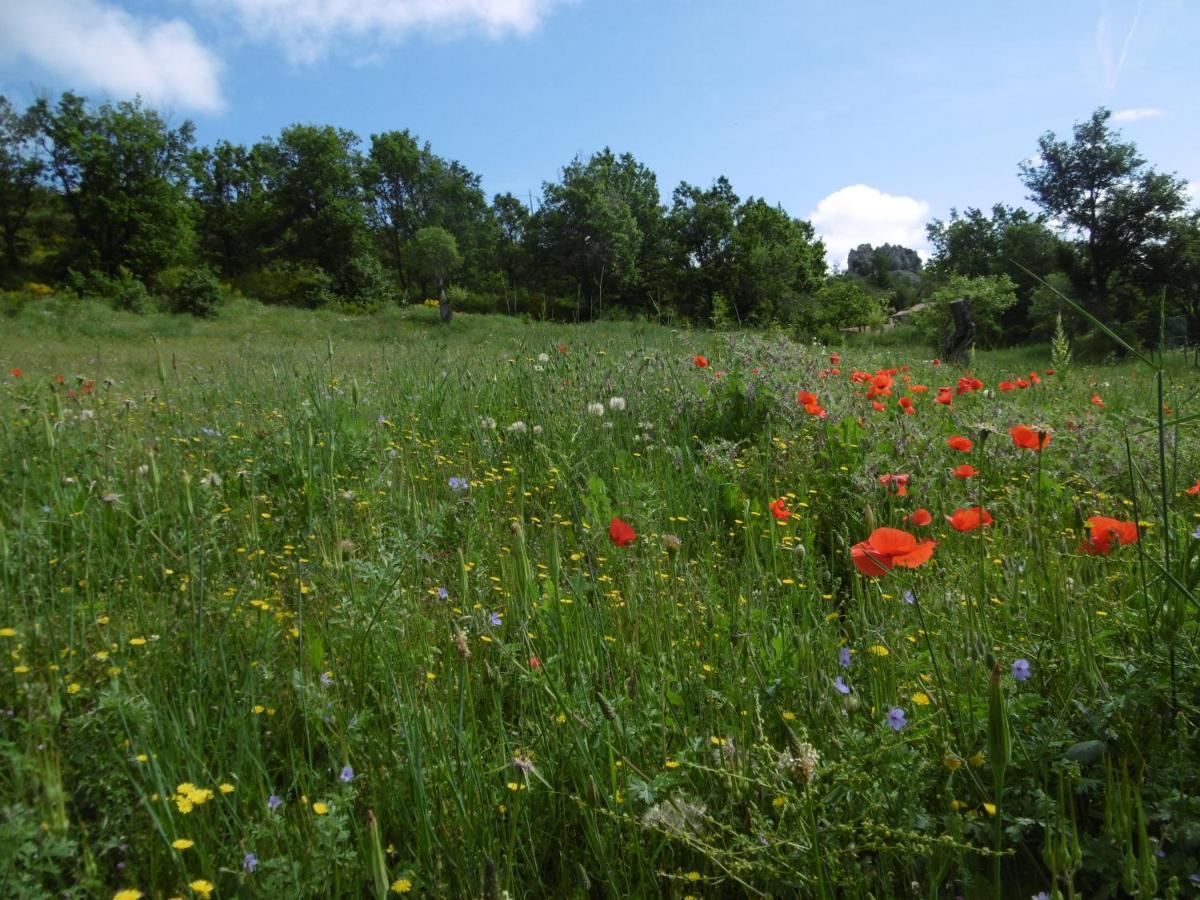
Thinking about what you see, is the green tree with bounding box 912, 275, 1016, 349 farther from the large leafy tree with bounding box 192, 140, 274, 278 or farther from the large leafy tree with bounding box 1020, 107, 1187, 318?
the large leafy tree with bounding box 192, 140, 274, 278

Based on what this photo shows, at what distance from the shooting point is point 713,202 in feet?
127

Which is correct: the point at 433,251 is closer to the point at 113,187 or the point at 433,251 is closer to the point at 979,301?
the point at 113,187

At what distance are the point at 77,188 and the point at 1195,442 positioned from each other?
46.9 meters

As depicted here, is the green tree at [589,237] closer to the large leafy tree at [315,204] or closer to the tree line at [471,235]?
the tree line at [471,235]

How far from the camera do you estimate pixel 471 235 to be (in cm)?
4094

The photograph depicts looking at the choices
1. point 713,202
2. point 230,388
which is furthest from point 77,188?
point 230,388

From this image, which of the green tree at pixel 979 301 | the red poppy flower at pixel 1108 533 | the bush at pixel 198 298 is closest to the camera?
the red poppy flower at pixel 1108 533

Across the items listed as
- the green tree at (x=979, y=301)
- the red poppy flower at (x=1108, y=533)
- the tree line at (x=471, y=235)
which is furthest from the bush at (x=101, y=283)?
the red poppy flower at (x=1108, y=533)

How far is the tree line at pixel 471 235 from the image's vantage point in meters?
28.5

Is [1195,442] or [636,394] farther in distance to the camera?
[636,394]

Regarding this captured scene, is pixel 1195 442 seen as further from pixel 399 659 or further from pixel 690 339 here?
pixel 690 339

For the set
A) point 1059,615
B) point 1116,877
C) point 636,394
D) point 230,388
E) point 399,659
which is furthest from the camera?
point 230,388

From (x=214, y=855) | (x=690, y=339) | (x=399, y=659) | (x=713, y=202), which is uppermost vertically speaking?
(x=713, y=202)

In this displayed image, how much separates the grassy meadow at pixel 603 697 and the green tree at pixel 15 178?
4421cm
